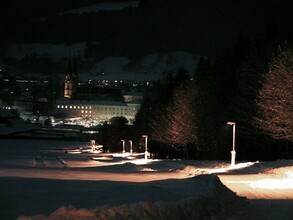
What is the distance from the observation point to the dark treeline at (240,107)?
39.5 meters

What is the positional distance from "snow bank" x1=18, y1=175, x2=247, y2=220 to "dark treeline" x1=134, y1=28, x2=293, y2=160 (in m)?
24.0

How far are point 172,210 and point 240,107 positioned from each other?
3885 centimetres

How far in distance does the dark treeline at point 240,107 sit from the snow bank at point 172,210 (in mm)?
23983

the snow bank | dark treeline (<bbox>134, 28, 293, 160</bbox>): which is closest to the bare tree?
dark treeline (<bbox>134, 28, 293, 160</bbox>)

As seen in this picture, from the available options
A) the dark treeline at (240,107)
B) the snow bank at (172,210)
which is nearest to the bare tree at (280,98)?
the dark treeline at (240,107)

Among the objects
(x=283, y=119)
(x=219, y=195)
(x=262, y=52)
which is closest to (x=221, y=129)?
(x=262, y=52)

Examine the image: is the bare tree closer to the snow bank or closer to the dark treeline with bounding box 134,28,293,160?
the dark treeline with bounding box 134,28,293,160

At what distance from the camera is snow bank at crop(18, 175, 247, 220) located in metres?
11.1

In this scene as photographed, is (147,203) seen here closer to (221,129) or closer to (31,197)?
(31,197)

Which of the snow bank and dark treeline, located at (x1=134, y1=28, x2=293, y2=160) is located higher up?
dark treeline, located at (x1=134, y1=28, x2=293, y2=160)

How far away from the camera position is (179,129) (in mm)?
55844

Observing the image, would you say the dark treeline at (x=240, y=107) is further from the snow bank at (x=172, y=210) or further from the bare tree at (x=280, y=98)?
the snow bank at (x=172, y=210)

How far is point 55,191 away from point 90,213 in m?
4.19

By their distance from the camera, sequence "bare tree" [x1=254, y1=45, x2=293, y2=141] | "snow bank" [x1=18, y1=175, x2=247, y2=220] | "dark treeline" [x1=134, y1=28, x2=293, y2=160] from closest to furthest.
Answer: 1. "snow bank" [x1=18, y1=175, x2=247, y2=220]
2. "bare tree" [x1=254, y1=45, x2=293, y2=141]
3. "dark treeline" [x1=134, y1=28, x2=293, y2=160]
